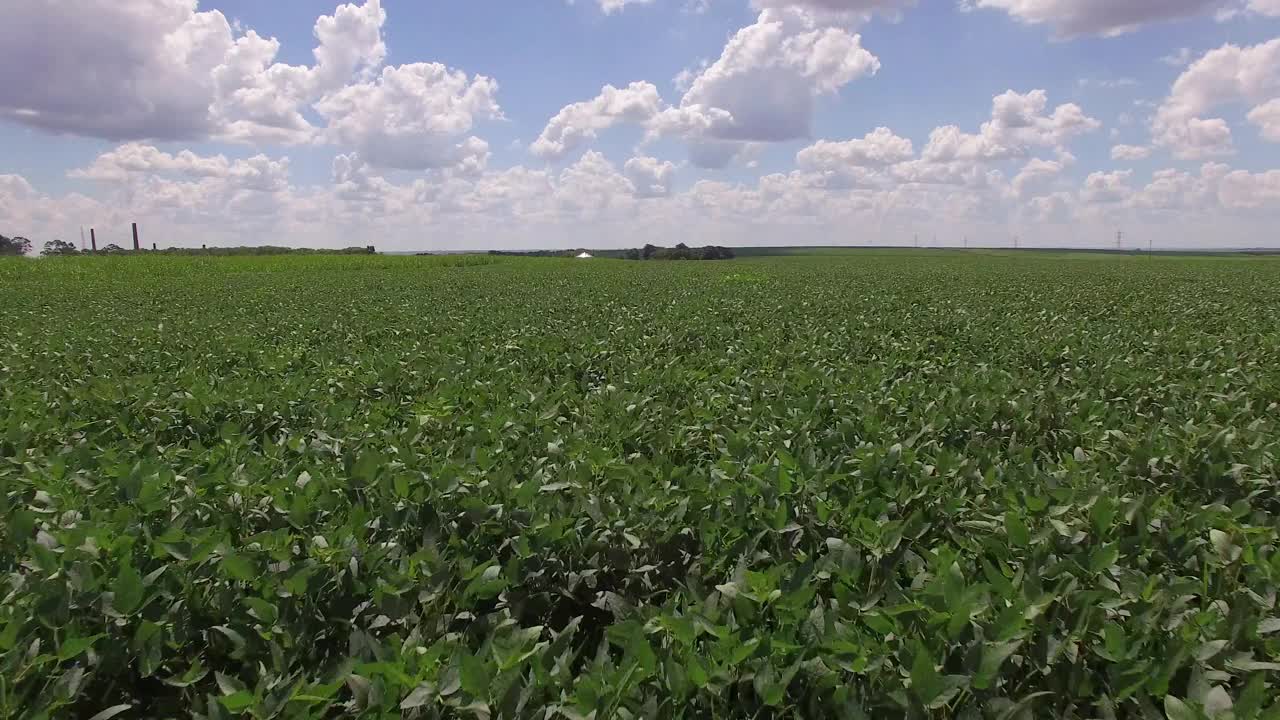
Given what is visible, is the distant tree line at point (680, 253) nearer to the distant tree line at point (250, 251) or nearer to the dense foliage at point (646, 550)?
the distant tree line at point (250, 251)

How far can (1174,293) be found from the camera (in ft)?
65.2

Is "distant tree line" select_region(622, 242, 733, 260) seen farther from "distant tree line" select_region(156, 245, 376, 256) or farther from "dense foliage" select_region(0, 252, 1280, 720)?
"dense foliage" select_region(0, 252, 1280, 720)

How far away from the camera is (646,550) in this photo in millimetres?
3041

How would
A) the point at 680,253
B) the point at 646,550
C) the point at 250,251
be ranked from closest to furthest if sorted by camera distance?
1. the point at 646,550
2. the point at 250,251
3. the point at 680,253

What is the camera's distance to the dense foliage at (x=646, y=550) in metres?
1.95

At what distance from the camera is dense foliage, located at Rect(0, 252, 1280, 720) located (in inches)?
76.7

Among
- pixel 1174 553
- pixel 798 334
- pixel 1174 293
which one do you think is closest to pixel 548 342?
pixel 798 334

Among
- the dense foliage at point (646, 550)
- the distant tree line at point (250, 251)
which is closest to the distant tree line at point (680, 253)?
the distant tree line at point (250, 251)

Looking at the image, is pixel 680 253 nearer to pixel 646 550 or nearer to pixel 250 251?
pixel 250 251

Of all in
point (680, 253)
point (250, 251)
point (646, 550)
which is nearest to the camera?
point (646, 550)

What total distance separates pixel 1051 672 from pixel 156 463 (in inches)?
160

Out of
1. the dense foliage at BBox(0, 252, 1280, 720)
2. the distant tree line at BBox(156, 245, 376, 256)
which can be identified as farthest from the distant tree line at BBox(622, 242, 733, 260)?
the dense foliage at BBox(0, 252, 1280, 720)

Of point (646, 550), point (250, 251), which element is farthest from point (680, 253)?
point (646, 550)

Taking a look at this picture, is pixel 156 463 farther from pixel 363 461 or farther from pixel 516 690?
pixel 516 690
